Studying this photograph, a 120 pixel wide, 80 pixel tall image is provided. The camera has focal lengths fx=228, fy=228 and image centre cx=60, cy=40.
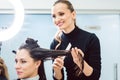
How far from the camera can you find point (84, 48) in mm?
1964

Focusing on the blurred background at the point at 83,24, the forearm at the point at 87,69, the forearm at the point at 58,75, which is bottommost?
the forearm at the point at 58,75

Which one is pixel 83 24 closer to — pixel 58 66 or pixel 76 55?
pixel 76 55

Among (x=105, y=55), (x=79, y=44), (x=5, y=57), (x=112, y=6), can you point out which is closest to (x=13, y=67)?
(x=5, y=57)

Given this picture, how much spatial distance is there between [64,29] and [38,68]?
41 cm

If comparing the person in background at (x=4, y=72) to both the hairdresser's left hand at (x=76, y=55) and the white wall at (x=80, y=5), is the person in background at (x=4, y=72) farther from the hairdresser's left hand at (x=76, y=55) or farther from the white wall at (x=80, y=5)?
the hairdresser's left hand at (x=76, y=55)

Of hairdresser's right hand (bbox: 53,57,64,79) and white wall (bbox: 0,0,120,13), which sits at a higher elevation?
white wall (bbox: 0,0,120,13)

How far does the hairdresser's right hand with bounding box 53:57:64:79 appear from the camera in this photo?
6.46 feet

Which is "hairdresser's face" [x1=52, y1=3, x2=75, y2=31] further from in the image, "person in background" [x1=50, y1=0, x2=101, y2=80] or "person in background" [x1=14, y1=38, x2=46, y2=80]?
"person in background" [x1=14, y1=38, x2=46, y2=80]

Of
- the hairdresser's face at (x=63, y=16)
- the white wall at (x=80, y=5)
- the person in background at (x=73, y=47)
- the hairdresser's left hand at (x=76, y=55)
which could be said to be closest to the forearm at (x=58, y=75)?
the person in background at (x=73, y=47)

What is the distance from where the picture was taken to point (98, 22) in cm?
209

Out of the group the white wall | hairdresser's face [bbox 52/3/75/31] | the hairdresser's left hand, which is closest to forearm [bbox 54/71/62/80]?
the hairdresser's left hand

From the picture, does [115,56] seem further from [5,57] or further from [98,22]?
[5,57]

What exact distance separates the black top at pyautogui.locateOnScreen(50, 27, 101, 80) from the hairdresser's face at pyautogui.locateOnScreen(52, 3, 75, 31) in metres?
0.07

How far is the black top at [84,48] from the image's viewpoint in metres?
1.96
